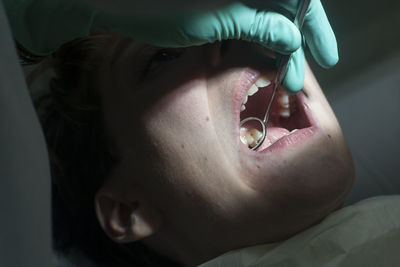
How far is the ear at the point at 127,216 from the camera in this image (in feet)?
3.76

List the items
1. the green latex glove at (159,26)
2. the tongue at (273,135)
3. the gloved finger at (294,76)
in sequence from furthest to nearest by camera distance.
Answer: the tongue at (273,135) < the gloved finger at (294,76) < the green latex glove at (159,26)

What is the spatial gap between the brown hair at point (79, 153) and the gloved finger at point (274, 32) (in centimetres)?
34

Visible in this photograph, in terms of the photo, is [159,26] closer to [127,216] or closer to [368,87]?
[127,216]

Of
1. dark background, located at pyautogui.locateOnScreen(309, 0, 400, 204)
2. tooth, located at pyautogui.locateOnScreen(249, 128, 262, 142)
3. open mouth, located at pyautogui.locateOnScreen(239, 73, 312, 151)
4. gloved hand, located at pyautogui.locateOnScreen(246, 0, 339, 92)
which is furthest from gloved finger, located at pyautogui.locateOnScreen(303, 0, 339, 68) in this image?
dark background, located at pyautogui.locateOnScreen(309, 0, 400, 204)

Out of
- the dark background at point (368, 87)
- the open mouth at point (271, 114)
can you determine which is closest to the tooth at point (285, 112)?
the open mouth at point (271, 114)

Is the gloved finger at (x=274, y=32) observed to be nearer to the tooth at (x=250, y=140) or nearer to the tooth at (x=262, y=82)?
the tooth at (x=262, y=82)

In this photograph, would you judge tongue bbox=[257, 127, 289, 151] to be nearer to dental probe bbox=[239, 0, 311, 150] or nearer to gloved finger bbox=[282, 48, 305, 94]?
dental probe bbox=[239, 0, 311, 150]

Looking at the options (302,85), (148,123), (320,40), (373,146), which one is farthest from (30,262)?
(373,146)

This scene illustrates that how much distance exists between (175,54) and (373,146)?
91 cm

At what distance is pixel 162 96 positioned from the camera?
3.48 ft

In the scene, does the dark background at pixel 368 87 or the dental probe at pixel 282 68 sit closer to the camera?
the dental probe at pixel 282 68

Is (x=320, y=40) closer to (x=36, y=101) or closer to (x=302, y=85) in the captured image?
(x=302, y=85)

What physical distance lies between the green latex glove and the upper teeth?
0.06 metres

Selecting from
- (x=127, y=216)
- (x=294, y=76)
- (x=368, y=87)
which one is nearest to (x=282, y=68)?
(x=294, y=76)
